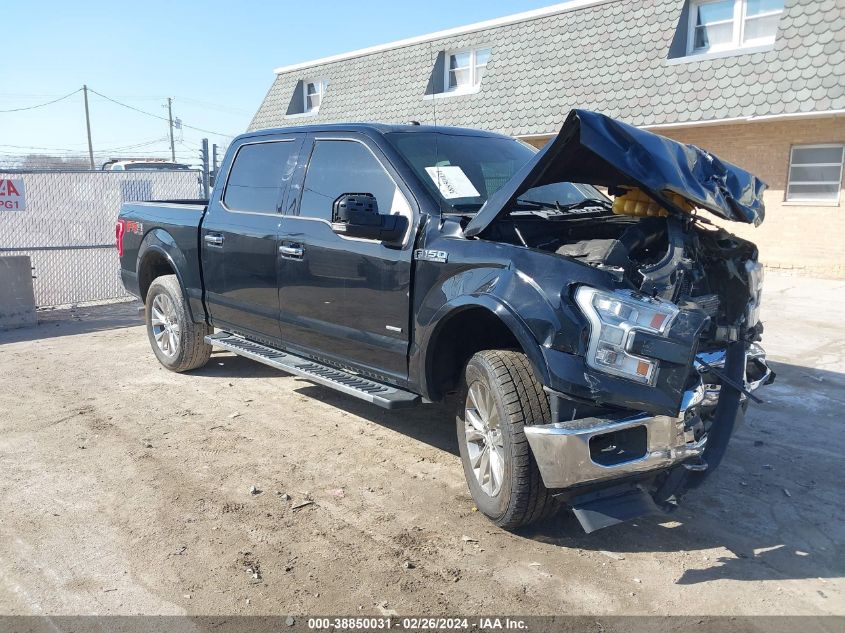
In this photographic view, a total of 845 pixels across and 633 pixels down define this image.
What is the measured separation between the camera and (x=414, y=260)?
4.24 m

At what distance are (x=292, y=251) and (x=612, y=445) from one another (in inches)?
105

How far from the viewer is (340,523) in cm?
396

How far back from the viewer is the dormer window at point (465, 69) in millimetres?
17875

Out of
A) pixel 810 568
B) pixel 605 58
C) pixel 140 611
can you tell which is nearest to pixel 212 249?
pixel 140 611

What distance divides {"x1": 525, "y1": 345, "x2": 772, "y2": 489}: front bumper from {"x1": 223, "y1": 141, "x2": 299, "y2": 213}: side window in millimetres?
3002

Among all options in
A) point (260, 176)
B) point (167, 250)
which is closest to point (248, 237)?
point (260, 176)

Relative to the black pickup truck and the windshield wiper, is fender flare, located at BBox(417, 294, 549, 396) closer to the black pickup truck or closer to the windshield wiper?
the black pickup truck

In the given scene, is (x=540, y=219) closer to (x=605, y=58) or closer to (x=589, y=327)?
(x=589, y=327)

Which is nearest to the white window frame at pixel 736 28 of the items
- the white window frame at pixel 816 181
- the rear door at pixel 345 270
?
the white window frame at pixel 816 181

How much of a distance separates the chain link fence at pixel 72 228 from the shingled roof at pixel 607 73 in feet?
16.1

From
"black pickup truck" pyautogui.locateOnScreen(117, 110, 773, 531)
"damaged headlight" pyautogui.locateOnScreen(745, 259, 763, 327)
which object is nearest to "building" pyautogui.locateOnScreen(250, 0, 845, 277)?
"black pickup truck" pyautogui.locateOnScreen(117, 110, 773, 531)

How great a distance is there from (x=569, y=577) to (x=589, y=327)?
1165 millimetres

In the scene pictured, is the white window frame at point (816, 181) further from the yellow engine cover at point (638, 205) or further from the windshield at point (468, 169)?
the yellow engine cover at point (638, 205)

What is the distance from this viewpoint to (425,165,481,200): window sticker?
4477 mm
